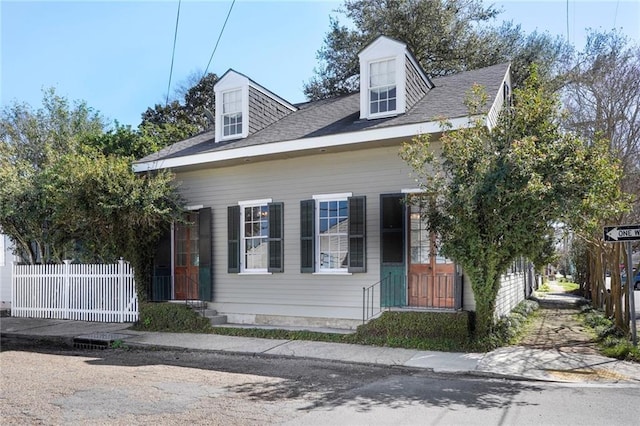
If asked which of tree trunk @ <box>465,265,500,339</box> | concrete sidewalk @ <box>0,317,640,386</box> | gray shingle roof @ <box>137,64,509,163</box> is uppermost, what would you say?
gray shingle roof @ <box>137,64,509,163</box>

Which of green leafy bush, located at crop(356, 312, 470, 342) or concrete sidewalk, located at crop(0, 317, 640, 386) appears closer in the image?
concrete sidewalk, located at crop(0, 317, 640, 386)

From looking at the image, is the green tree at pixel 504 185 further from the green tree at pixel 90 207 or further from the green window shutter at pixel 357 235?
the green tree at pixel 90 207

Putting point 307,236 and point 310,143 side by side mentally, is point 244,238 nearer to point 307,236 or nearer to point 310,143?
point 307,236

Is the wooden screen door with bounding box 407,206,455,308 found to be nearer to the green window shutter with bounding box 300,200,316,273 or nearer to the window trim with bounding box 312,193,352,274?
the window trim with bounding box 312,193,352,274

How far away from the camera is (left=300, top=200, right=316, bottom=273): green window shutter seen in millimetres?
11273

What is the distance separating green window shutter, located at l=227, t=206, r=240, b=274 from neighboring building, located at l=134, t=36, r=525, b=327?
26 mm

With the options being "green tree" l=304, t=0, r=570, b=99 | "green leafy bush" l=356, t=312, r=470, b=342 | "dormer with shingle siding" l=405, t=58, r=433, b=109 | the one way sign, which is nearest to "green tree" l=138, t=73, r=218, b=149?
"green tree" l=304, t=0, r=570, b=99

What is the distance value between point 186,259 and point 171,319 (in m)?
2.01

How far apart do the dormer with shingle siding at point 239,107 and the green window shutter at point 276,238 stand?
7.89ft

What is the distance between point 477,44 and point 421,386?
18252 millimetres

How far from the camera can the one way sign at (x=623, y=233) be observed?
27.5 ft

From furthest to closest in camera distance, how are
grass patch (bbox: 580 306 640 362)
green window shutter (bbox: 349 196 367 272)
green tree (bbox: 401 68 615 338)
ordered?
green window shutter (bbox: 349 196 367 272) → grass patch (bbox: 580 306 640 362) → green tree (bbox: 401 68 615 338)

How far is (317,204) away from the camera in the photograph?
1141 cm

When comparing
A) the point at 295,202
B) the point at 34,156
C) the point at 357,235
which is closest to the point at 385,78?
the point at 295,202
